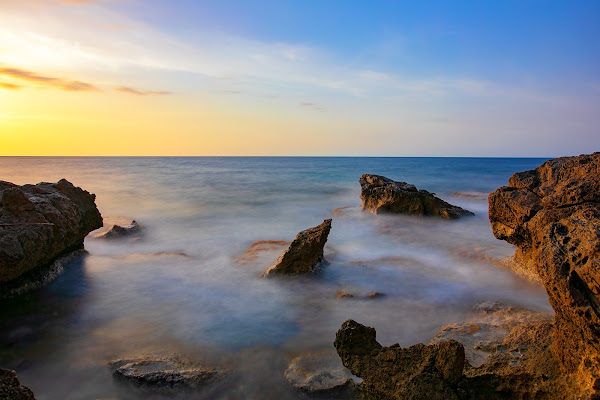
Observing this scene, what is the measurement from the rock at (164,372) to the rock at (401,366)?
5.60 feet

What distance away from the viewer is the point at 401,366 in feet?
10.6

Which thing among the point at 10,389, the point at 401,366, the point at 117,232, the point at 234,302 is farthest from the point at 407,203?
the point at 10,389

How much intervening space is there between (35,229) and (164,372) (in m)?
3.72

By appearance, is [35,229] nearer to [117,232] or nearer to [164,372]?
[164,372]

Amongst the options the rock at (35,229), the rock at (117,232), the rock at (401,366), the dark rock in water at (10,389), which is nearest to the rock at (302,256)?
the rock at (401,366)

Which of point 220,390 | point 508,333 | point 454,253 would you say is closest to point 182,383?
point 220,390

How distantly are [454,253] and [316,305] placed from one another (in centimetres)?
447

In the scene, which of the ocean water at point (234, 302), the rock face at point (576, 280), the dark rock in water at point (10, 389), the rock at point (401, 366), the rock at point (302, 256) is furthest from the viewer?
the rock at point (302, 256)

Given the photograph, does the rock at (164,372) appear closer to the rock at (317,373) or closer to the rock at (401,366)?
the rock at (317,373)

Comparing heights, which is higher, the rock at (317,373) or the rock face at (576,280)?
the rock face at (576,280)

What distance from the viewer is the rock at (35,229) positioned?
5664mm

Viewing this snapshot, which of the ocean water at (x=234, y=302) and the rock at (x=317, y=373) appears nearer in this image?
the rock at (x=317, y=373)

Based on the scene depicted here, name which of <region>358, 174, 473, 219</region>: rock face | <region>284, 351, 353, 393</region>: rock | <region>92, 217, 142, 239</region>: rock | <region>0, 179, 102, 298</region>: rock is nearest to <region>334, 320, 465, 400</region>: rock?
<region>284, 351, 353, 393</region>: rock

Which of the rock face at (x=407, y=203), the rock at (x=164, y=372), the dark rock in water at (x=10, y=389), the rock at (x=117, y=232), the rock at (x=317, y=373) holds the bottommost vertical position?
the rock at (x=164, y=372)
